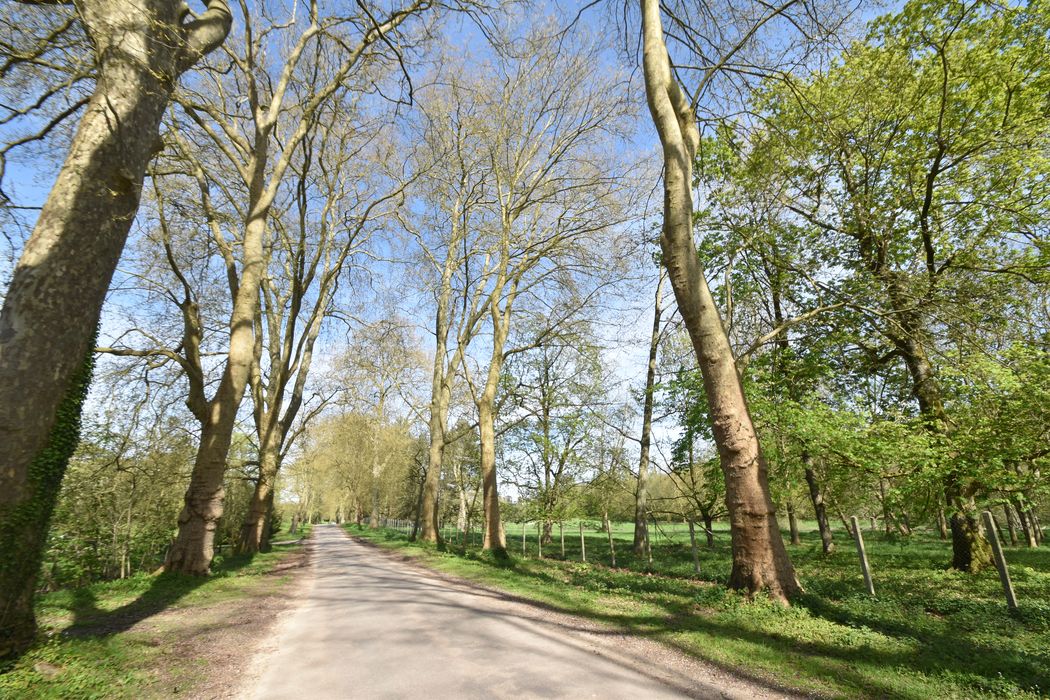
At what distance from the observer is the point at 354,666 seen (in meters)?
4.45

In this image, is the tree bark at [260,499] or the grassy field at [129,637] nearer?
the grassy field at [129,637]

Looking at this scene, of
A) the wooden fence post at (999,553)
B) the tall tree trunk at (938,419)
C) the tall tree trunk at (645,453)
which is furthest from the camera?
the tall tree trunk at (645,453)

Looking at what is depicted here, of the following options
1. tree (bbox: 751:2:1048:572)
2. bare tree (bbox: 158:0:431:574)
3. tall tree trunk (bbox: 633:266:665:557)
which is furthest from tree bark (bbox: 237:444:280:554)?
tree (bbox: 751:2:1048:572)

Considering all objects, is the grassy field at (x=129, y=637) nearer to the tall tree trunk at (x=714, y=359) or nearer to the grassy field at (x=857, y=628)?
the grassy field at (x=857, y=628)

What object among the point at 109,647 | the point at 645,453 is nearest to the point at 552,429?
the point at 645,453

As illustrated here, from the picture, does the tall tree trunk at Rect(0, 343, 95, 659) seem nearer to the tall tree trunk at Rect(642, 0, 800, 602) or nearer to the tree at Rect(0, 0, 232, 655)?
the tree at Rect(0, 0, 232, 655)

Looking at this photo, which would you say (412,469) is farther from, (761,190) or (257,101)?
(761,190)

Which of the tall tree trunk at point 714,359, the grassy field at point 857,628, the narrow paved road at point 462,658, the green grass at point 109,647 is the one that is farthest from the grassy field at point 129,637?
the tall tree trunk at point 714,359

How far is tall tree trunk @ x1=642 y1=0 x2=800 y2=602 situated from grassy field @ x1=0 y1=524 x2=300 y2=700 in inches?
255

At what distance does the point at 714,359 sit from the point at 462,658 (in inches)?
201

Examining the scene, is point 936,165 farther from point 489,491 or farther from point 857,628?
point 489,491

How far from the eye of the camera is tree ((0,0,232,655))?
4074 mm

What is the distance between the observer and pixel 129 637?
5.21 meters

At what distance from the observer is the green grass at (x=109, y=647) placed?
12.2ft
